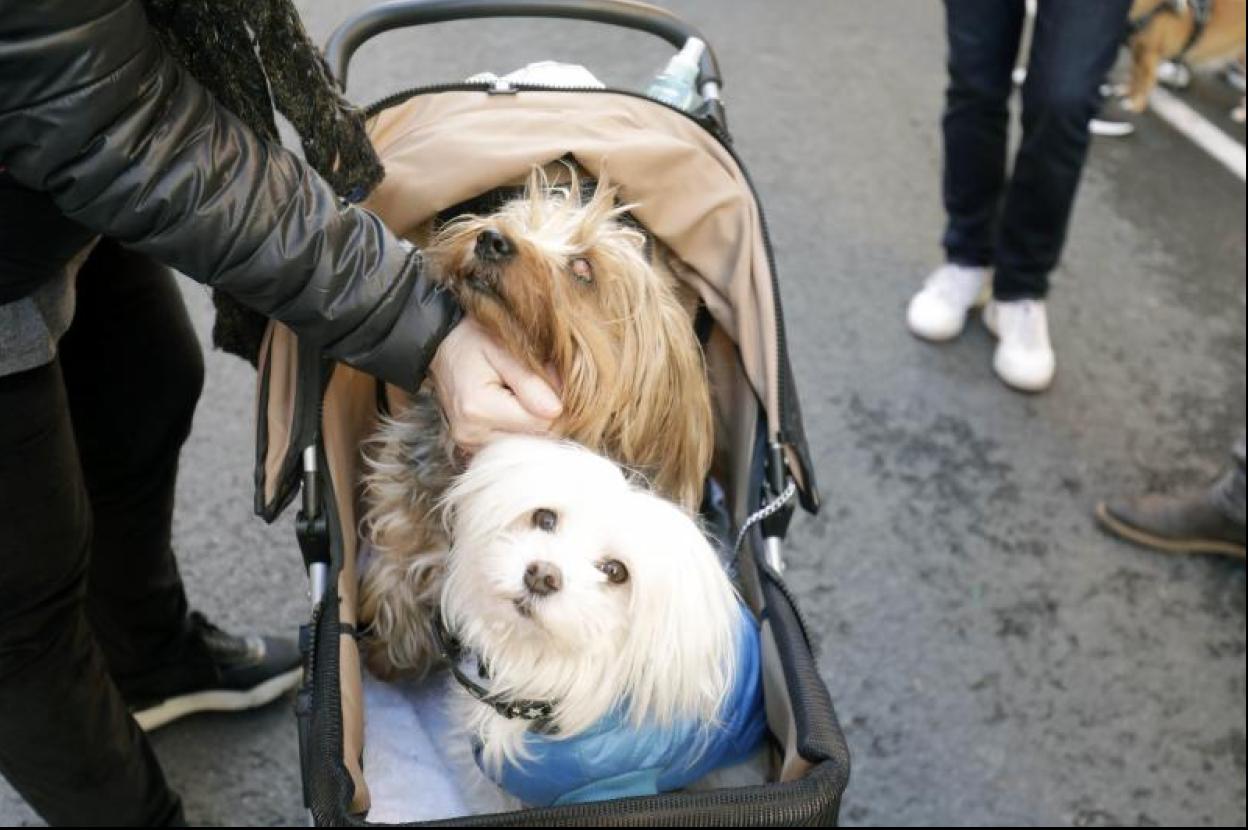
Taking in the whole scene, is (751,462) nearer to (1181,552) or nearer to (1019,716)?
(1019,716)

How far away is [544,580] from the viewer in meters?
1.05

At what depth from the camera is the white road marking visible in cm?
357

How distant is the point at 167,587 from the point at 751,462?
869mm

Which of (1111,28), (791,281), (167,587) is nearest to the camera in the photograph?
(167,587)

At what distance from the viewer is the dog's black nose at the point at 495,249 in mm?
1227

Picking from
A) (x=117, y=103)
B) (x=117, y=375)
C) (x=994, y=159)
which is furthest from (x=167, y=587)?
(x=994, y=159)

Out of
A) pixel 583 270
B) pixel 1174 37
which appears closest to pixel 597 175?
pixel 583 270

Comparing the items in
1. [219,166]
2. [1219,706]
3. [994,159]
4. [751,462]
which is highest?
[219,166]

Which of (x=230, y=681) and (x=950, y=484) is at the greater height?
(x=230, y=681)

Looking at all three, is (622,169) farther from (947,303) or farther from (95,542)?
(947,303)

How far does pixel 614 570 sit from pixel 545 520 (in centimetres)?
8

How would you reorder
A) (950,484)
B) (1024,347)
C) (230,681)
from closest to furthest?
(230,681) < (950,484) < (1024,347)

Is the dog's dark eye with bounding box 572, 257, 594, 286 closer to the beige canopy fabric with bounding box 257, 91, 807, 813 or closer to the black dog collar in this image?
the beige canopy fabric with bounding box 257, 91, 807, 813

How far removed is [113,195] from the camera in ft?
2.88
